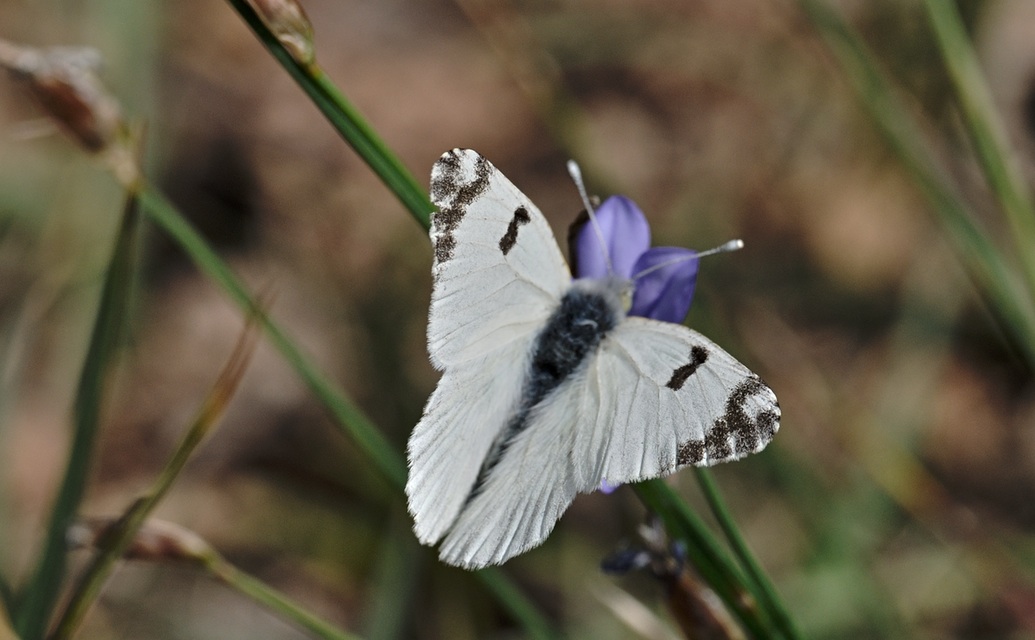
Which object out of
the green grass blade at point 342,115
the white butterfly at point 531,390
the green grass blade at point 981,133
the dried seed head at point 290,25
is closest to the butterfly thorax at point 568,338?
the white butterfly at point 531,390

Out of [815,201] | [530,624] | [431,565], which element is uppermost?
[530,624]

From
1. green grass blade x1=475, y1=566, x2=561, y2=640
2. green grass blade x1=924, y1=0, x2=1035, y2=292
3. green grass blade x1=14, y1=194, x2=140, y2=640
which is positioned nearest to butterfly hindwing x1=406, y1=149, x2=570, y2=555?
green grass blade x1=475, y1=566, x2=561, y2=640

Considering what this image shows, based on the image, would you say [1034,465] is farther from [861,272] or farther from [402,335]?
[402,335]

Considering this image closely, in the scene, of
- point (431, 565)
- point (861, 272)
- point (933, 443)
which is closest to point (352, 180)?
point (431, 565)

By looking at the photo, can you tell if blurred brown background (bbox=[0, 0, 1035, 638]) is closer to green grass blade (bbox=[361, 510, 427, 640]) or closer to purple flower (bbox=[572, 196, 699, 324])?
green grass blade (bbox=[361, 510, 427, 640])

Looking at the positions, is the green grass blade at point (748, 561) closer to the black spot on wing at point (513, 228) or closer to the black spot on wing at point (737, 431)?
the black spot on wing at point (737, 431)
